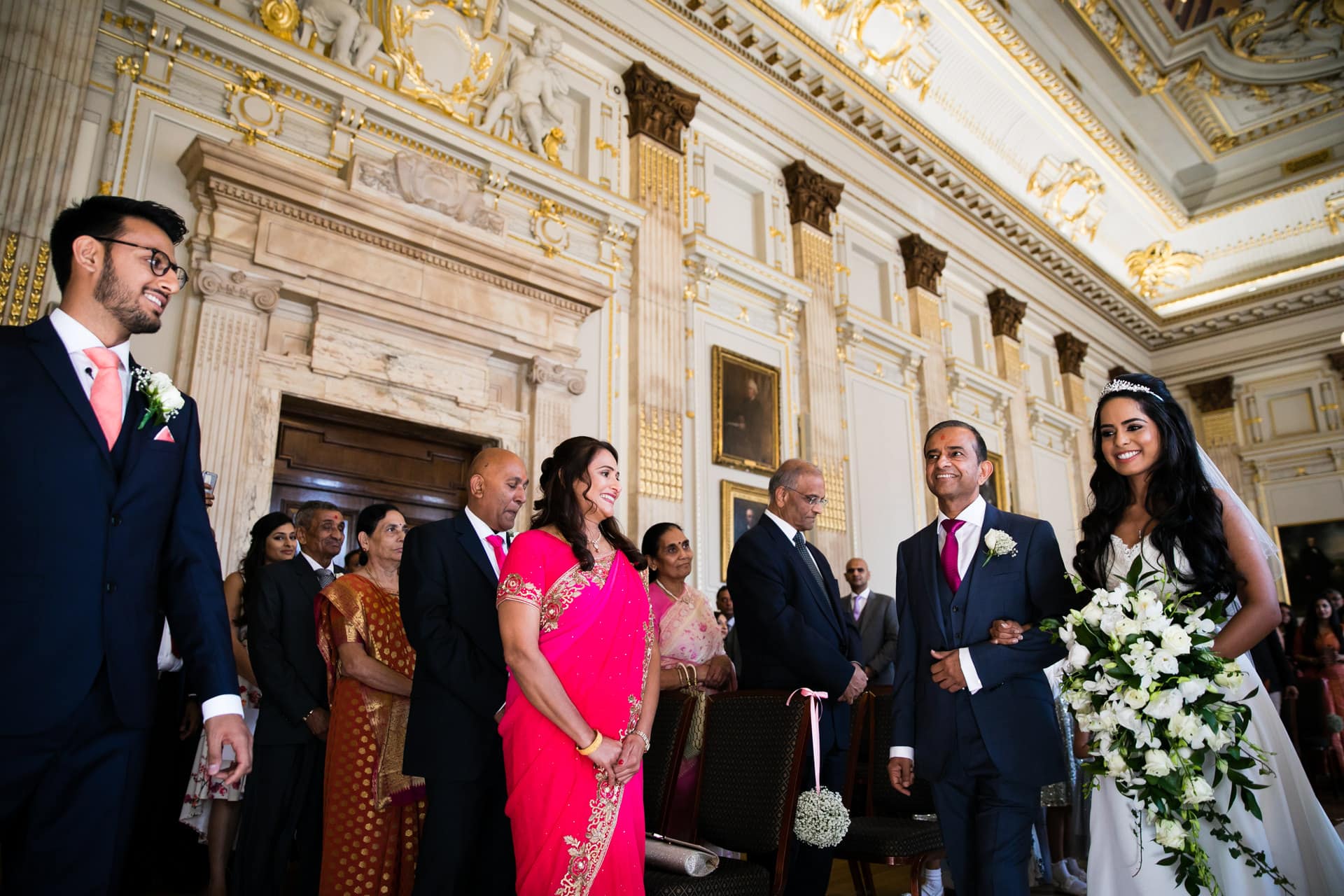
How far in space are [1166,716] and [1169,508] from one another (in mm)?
667

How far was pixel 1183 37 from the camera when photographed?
12453 millimetres

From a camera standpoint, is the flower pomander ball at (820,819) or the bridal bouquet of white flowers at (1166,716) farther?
the flower pomander ball at (820,819)

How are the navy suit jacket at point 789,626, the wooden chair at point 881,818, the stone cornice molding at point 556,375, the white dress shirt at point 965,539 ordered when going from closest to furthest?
the white dress shirt at point 965,539 → the wooden chair at point 881,818 → the navy suit jacket at point 789,626 → the stone cornice molding at point 556,375

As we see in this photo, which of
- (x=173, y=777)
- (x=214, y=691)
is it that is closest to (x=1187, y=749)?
(x=214, y=691)

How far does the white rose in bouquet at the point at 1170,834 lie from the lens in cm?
191

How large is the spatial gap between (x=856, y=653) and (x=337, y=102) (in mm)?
5240

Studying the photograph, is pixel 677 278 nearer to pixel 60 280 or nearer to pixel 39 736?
pixel 60 280

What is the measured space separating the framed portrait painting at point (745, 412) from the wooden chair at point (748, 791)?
5227 mm

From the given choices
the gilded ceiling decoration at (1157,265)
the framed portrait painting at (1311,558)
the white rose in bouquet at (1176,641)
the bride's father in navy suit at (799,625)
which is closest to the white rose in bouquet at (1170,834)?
the white rose in bouquet at (1176,641)

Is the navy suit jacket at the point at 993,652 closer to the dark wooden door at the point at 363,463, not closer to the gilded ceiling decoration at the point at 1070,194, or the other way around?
the dark wooden door at the point at 363,463

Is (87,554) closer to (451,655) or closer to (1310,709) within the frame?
(451,655)

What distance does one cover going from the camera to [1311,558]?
14820 millimetres

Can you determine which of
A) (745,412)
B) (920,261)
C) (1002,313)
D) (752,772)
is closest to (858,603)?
(745,412)

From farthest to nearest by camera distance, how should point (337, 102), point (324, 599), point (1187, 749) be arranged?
point (337, 102)
point (324, 599)
point (1187, 749)
